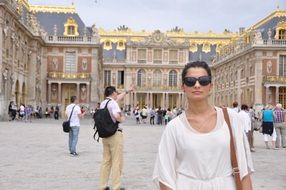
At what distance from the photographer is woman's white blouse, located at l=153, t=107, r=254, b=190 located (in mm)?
3051

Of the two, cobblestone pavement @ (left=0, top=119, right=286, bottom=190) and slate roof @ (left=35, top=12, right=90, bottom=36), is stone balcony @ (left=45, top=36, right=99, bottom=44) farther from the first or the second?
cobblestone pavement @ (left=0, top=119, right=286, bottom=190)

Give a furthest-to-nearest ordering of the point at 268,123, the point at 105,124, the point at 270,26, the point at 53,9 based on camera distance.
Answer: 1. the point at 53,9
2. the point at 270,26
3. the point at 268,123
4. the point at 105,124

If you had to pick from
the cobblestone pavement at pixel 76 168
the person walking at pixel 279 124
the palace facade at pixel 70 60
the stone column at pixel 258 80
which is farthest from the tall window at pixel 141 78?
the cobblestone pavement at pixel 76 168

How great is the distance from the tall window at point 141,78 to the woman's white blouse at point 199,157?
7694 centimetres

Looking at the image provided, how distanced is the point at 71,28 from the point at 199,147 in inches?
1963

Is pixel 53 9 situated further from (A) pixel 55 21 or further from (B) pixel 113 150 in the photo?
(B) pixel 113 150

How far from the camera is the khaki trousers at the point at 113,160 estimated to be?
767 centimetres

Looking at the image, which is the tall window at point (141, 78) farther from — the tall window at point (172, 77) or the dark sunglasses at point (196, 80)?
the dark sunglasses at point (196, 80)

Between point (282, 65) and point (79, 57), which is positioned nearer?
point (282, 65)

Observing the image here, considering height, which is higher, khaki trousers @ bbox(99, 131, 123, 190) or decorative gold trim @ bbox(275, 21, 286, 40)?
decorative gold trim @ bbox(275, 21, 286, 40)

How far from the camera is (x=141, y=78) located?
80.2m

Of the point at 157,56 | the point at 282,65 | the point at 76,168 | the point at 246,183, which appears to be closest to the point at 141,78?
the point at 157,56

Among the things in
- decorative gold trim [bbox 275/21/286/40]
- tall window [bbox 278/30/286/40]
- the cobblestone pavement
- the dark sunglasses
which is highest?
decorative gold trim [bbox 275/21/286/40]

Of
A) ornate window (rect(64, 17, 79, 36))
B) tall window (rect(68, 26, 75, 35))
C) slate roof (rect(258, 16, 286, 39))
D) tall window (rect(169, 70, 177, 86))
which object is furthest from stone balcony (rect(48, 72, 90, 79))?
tall window (rect(169, 70, 177, 86))
